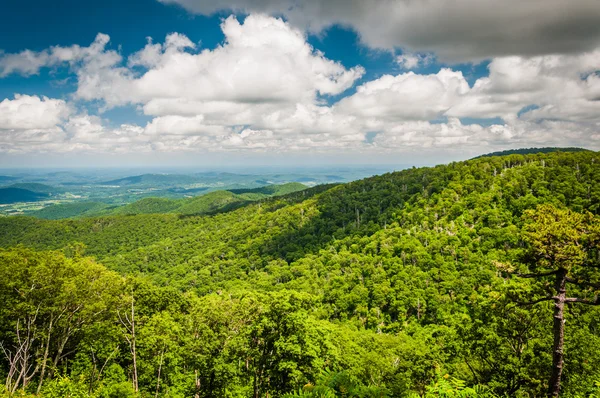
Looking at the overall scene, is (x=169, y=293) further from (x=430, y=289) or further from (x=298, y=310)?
(x=430, y=289)

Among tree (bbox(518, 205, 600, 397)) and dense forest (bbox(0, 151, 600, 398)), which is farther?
dense forest (bbox(0, 151, 600, 398))

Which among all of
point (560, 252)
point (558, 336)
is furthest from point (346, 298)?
point (560, 252)

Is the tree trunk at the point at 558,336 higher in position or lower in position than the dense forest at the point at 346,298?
higher

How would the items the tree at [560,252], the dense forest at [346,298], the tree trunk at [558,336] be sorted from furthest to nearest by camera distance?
the dense forest at [346,298] → the tree trunk at [558,336] → the tree at [560,252]

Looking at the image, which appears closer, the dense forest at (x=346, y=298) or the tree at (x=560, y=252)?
the tree at (x=560, y=252)

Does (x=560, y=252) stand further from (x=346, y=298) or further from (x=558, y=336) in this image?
(x=346, y=298)

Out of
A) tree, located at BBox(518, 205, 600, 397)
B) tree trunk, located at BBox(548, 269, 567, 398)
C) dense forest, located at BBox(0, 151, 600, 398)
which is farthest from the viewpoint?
dense forest, located at BBox(0, 151, 600, 398)

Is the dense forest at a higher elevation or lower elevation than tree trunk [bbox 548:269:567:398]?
lower

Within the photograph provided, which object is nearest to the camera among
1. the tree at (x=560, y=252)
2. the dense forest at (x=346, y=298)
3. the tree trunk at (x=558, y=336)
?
the tree at (x=560, y=252)
